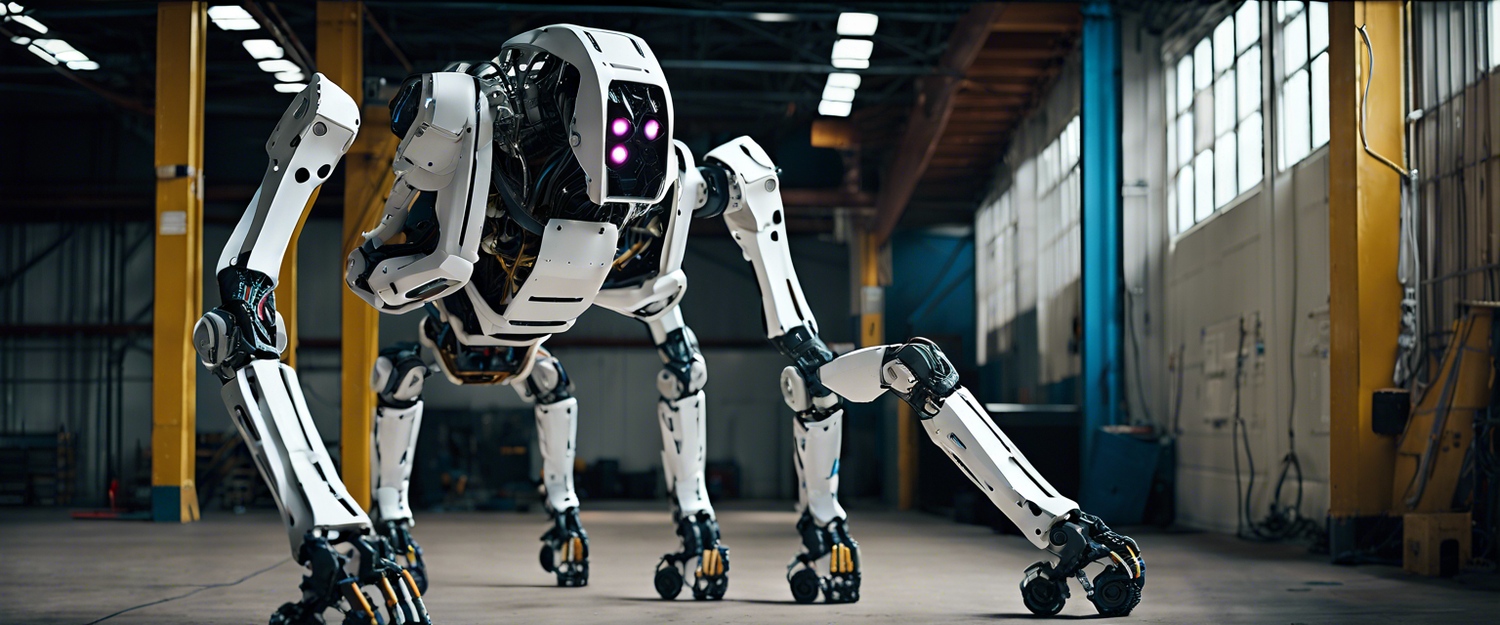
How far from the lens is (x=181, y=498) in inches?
505

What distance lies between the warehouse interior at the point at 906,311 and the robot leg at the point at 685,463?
0.27 meters

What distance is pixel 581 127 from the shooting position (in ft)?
13.8

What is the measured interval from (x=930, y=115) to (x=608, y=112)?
12457 millimetres

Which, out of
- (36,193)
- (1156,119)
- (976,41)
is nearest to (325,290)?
(36,193)

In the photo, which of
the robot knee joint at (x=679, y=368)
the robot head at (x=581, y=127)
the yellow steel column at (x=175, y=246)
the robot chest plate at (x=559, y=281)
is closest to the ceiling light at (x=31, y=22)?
the yellow steel column at (x=175, y=246)

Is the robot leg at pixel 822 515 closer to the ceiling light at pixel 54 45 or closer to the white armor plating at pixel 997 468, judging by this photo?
the white armor plating at pixel 997 468

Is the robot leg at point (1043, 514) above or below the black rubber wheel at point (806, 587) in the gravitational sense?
above

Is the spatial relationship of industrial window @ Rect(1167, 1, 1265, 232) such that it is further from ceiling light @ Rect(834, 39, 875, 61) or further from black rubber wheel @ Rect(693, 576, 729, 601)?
black rubber wheel @ Rect(693, 576, 729, 601)

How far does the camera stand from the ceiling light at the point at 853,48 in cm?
1495

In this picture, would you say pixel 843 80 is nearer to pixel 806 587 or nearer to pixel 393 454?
pixel 393 454

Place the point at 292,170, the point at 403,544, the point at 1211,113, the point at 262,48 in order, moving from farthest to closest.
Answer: the point at 262,48 → the point at 1211,113 → the point at 403,544 → the point at 292,170

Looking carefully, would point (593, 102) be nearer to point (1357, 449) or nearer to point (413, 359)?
point (413, 359)

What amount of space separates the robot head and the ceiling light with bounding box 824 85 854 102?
12090 millimetres

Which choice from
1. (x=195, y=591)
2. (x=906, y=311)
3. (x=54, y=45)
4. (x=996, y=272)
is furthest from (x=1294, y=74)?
(x=54, y=45)
